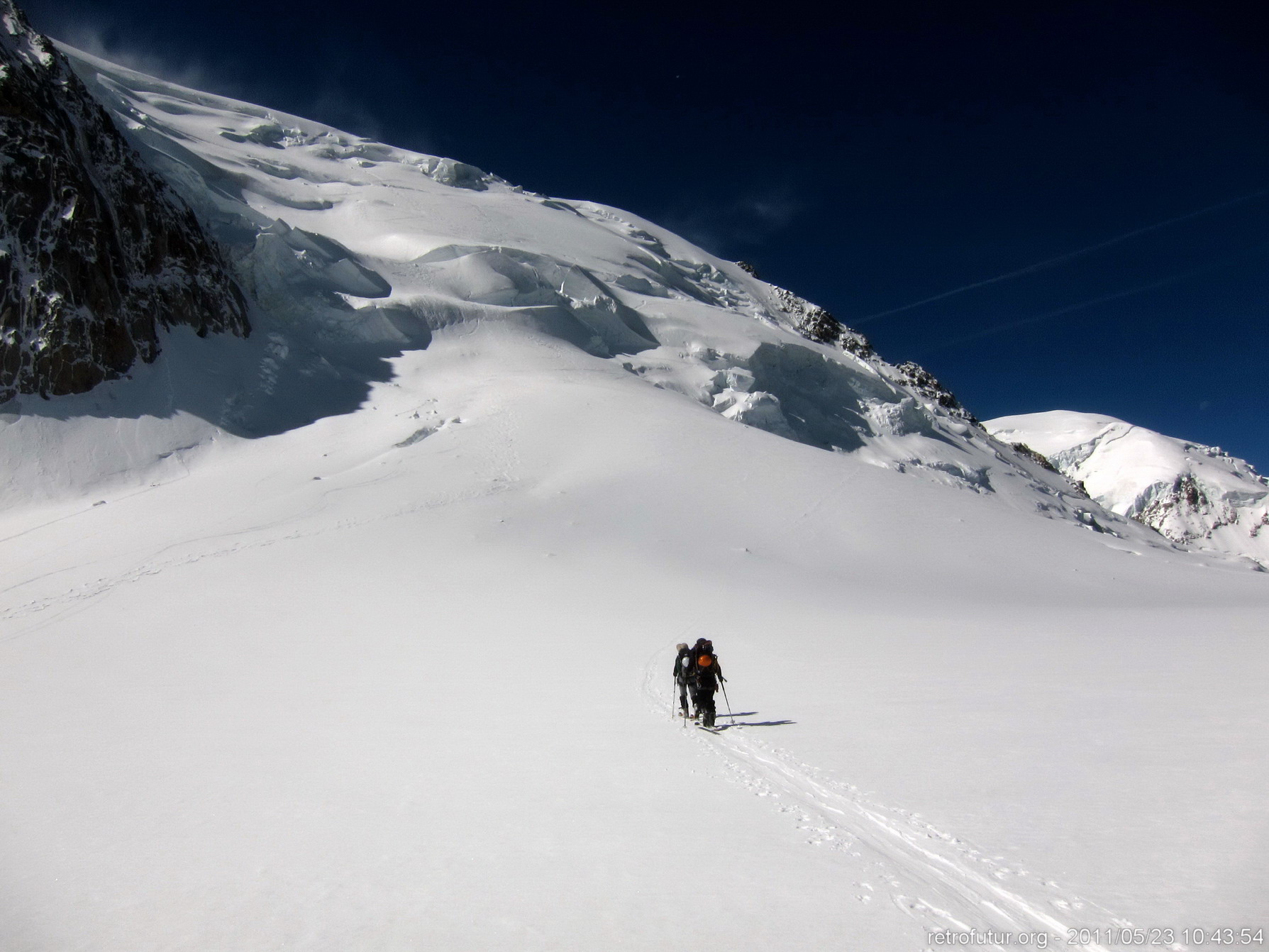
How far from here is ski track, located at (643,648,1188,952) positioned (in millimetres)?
3846

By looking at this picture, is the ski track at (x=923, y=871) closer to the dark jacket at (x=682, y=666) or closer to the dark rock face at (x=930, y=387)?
the dark jacket at (x=682, y=666)

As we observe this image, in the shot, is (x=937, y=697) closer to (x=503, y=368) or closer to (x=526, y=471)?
(x=526, y=471)

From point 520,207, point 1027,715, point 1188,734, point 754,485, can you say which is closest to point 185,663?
point 1027,715

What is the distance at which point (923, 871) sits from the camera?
441 centimetres

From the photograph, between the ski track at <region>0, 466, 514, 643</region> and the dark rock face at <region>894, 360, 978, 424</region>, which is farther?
the dark rock face at <region>894, 360, 978, 424</region>

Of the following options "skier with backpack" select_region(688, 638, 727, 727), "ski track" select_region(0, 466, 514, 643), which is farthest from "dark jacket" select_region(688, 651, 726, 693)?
"ski track" select_region(0, 466, 514, 643)

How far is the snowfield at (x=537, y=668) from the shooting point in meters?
4.12

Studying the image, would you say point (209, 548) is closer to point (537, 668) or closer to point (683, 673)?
point (537, 668)

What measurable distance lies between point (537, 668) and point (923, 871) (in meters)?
8.57

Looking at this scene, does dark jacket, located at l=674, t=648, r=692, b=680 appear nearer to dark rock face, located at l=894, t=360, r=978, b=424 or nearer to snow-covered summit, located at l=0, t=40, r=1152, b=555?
snow-covered summit, located at l=0, t=40, r=1152, b=555

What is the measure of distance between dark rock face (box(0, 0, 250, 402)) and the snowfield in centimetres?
165

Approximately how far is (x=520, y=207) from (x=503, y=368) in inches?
1423
